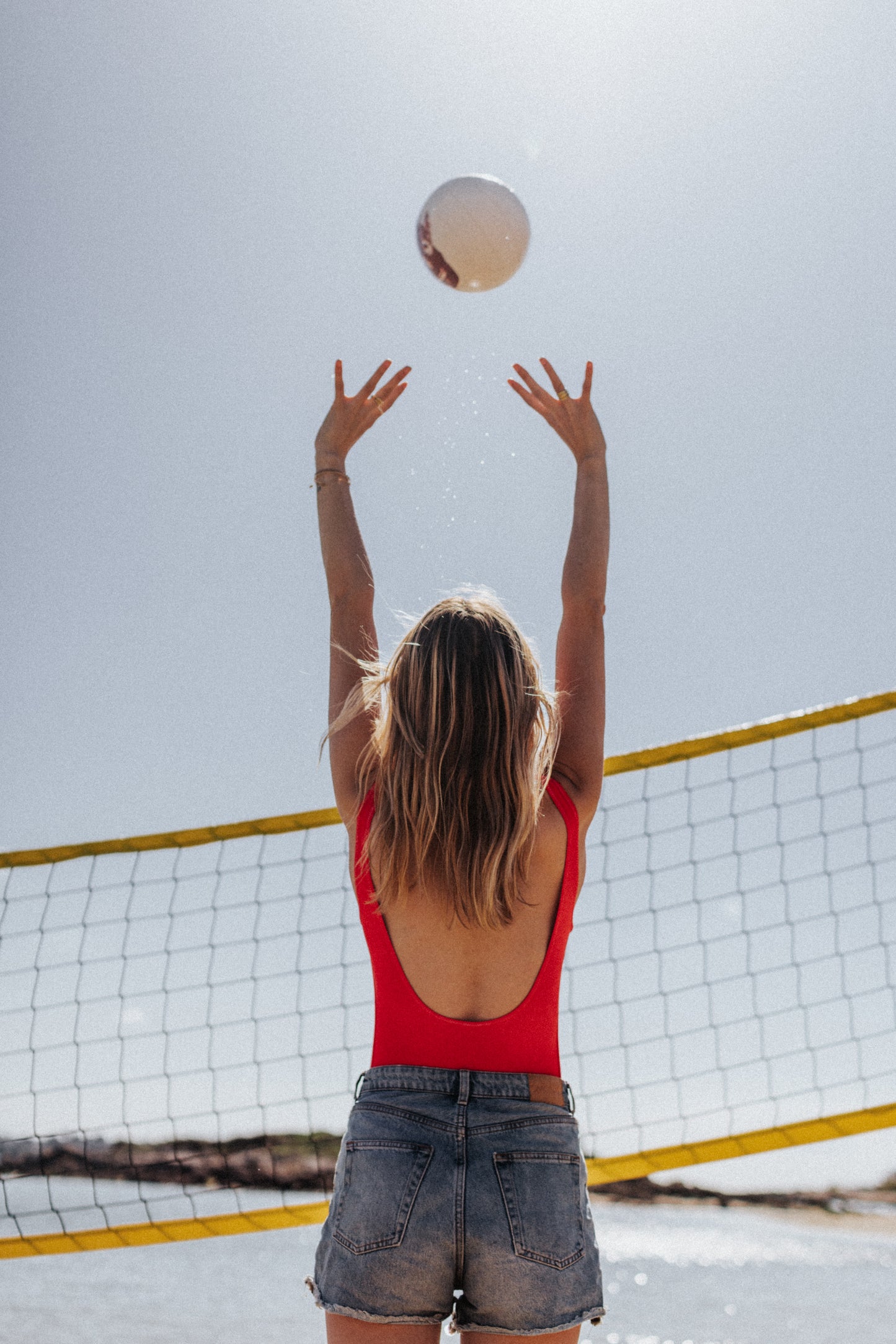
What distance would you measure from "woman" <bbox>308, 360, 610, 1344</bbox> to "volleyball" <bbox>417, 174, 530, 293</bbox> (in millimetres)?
1697

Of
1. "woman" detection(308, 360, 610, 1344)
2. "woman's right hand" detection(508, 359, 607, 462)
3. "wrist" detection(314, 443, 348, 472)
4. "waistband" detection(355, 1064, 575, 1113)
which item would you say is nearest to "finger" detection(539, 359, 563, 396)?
"woman's right hand" detection(508, 359, 607, 462)

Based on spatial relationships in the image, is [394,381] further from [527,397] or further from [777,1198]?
[777,1198]

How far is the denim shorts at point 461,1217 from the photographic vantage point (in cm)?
122

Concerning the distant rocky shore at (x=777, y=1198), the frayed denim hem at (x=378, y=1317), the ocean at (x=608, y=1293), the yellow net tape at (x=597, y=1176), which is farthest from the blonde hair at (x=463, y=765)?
the distant rocky shore at (x=777, y=1198)

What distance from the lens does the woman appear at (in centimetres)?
122

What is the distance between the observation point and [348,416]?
2148mm

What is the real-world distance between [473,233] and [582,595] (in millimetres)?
1567

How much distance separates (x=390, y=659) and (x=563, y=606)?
36 cm

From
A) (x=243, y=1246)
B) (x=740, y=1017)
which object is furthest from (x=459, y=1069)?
(x=243, y=1246)

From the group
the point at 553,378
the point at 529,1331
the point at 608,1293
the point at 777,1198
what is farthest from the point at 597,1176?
the point at 777,1198

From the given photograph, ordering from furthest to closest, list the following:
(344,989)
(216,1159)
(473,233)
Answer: (216,1159), (344,989), (473,233)

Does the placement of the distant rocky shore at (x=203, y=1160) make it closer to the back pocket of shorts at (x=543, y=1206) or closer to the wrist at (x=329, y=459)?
the back pocket of shorts at (x=543, y=1206)

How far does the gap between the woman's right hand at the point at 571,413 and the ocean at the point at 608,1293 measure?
3909 millimetres

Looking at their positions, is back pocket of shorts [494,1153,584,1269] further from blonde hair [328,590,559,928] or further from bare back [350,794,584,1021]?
blonde hair [328,590,559,928]
